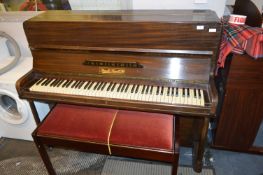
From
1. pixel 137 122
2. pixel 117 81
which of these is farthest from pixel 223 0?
pixel 137 122

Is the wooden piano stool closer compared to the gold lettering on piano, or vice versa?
the wooden piano stool

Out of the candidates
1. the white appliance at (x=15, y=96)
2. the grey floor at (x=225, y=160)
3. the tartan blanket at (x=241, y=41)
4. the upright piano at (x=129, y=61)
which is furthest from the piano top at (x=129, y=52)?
the grey floor at (x=225, y=160)

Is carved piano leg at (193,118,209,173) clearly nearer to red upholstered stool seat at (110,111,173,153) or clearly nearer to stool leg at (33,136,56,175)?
red upholstered stool seat at (110,111,173,153)

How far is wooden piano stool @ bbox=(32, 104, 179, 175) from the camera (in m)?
1.18

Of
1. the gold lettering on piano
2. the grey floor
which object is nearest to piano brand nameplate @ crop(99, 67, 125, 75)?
the gold lettering on piano

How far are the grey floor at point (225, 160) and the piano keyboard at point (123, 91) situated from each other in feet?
2.42

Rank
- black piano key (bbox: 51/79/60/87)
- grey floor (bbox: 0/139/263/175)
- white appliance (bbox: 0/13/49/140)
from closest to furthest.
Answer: black piano key (bbox: 51/79/60/87) → grey floor (bbox: 0/139/263/175) → white appliance (bbox: 0/13/49/140)

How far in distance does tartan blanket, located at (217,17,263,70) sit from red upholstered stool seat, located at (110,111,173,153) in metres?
0.53

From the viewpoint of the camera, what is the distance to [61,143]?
129cm

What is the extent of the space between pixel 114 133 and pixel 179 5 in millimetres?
1224

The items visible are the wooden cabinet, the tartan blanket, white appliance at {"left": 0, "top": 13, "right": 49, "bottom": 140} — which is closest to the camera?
the tartan blanket

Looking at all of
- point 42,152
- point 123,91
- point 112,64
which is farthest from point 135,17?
point 42,152

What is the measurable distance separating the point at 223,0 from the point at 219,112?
2.98 feet

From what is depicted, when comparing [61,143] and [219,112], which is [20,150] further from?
[219,112]
